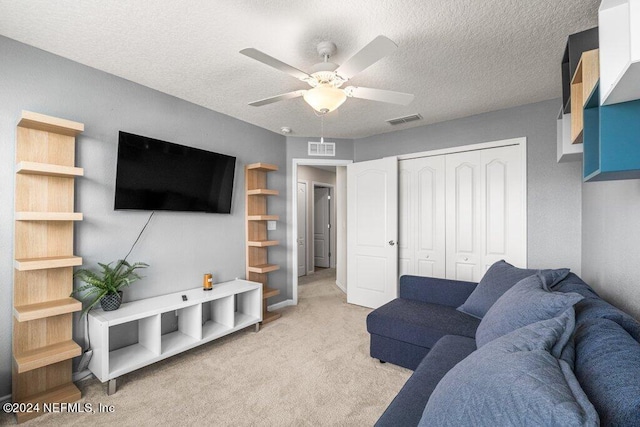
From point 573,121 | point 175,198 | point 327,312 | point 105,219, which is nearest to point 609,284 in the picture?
point 573,121

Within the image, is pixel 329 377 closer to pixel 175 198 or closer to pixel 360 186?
pixel 175 198

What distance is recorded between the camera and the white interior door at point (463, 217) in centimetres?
343

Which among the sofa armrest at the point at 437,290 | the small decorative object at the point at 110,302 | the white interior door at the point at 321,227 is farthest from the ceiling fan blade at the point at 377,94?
the white interior door at the point at 321,227

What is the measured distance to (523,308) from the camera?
52.4 inches

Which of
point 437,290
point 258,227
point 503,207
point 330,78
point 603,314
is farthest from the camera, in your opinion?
point 258,227

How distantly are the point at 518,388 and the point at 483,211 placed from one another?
3.07m

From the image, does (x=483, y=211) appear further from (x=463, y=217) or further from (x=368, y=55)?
(x=368, y=55)

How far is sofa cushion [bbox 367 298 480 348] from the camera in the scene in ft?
6.95

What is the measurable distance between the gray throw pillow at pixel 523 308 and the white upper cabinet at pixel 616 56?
0.78 metres

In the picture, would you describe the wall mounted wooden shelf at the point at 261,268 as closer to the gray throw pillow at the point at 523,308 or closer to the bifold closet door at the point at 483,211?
the bifold closet door at the point at 483,211

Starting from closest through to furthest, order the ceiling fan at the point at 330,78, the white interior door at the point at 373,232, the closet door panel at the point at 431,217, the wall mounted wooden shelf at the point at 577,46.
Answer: the wall mounted wooden shelf at the point at 577,46
the ceiling fan at the point at 330,78
the closet door panel at the point at 431,217
the white interior door at the point at 373,232

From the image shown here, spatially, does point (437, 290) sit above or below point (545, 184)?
below

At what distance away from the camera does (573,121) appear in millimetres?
1430

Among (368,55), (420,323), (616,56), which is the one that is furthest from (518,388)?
Answer: (420,323)
